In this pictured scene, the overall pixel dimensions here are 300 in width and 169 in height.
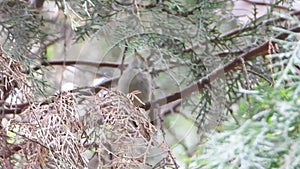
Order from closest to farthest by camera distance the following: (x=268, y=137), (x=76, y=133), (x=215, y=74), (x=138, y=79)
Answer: (x=268, y=137), (x=76, y=133), (x=138, y=79), (x=215, y=74)

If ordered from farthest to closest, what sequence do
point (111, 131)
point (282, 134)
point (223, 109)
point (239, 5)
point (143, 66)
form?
1. point (239, 5)
2. point (223, 109)
3. point (143, 66)
4. point (111, 131)
5. point (282, 134)

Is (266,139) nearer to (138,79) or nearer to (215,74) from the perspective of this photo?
(138,79)

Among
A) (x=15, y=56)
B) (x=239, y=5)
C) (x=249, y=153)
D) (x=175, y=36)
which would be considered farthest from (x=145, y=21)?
(x=249, y=153)

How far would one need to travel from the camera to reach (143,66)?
37.9 inches

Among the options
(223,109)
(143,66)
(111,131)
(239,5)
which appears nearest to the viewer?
(111,131)

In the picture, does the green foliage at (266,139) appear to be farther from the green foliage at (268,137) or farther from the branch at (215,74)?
the branch at (215,74)

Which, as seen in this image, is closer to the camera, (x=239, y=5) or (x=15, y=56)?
(x=15, y=56)

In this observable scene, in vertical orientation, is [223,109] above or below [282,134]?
below

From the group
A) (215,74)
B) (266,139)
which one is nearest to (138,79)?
(215,74)

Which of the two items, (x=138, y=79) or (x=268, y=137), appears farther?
(x=138, y=79)

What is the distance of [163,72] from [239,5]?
1.75 feet

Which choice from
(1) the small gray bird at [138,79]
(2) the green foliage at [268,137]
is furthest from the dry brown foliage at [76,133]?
(2) the green foliage at [268,137]

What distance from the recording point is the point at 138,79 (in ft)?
3.08

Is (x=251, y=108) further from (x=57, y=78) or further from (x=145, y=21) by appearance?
(x=57, y=78)
